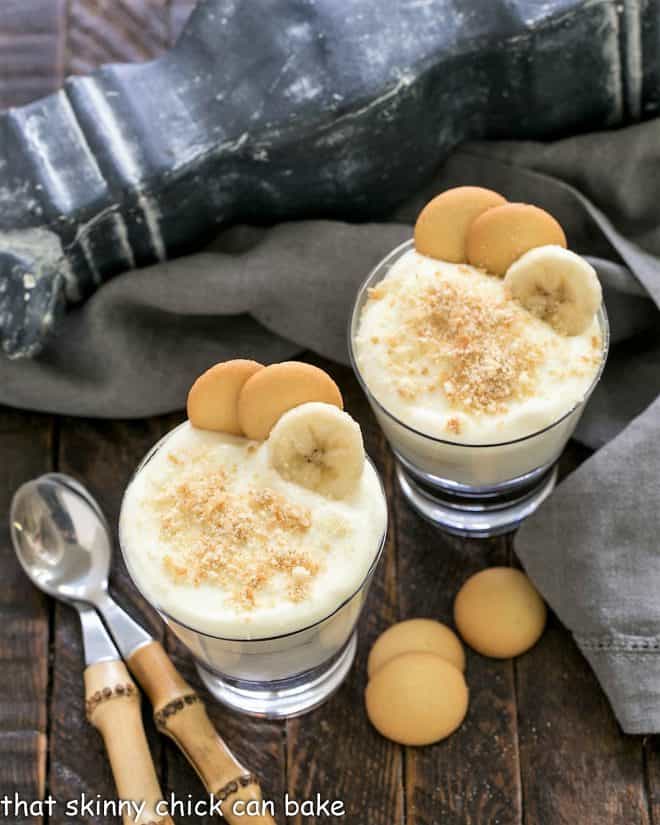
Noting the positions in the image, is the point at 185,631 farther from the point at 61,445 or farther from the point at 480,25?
the point at 480,25

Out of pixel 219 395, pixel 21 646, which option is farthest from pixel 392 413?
pixel 21 646

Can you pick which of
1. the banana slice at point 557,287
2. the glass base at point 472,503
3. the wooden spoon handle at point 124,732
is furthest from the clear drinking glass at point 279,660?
the banana slice at point 557,287

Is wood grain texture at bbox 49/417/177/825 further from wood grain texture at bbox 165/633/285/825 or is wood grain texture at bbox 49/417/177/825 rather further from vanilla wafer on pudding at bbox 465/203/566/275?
vanilla wafer on pudding at bbox 465/203/566/275

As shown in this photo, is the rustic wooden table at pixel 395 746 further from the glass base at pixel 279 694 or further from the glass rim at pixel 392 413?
the glass rim at pixel 392 413

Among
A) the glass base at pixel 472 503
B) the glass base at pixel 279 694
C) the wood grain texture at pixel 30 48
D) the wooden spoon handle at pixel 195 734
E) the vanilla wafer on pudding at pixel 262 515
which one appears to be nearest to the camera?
the vanilla wafer on pudding at pixel 262 515

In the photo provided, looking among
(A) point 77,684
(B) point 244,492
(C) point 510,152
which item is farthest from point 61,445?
(C) point 510,152

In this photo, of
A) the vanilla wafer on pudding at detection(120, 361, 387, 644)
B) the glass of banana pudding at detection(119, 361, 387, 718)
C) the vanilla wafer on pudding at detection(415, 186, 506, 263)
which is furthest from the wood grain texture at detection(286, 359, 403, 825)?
the vanilla wafer on pudding at detection(415, 186, 506, 263)
